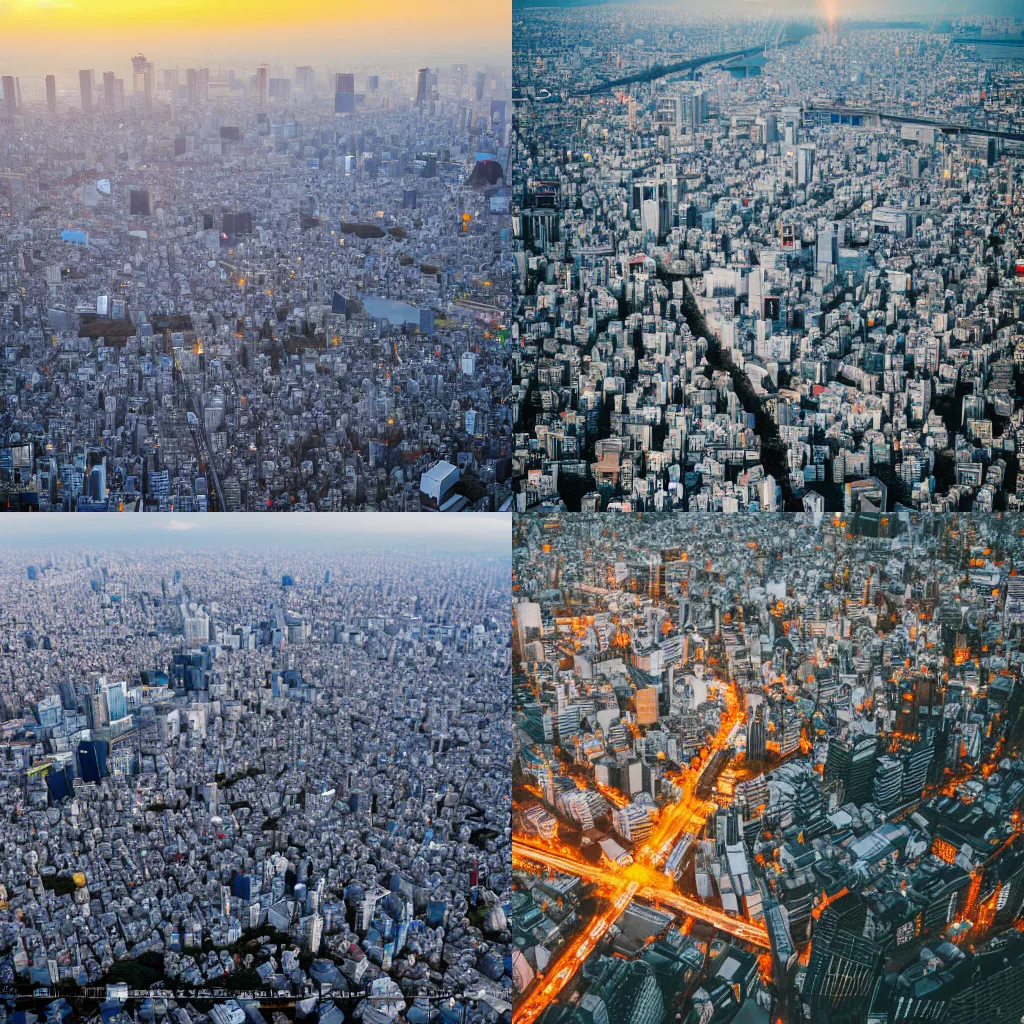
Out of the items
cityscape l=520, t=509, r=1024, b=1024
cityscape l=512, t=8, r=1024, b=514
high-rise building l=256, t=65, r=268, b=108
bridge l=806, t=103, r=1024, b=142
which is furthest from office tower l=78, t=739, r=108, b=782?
bridge l=806, t=103, r=1024, b=142

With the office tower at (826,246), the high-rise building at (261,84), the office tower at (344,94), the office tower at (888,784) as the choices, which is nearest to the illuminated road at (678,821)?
the office tower at (888,784)

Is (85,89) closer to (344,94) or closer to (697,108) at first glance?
(344,94)

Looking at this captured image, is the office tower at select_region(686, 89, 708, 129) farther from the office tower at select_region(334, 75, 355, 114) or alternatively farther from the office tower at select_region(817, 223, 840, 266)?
the office tower at select_region(334, 75, 355, 114)

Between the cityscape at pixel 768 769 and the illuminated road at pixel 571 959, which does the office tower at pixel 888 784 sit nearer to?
the cityscape at pixel 768 769

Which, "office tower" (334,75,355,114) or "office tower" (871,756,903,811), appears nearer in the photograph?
"office tower" (871,756,903,811)

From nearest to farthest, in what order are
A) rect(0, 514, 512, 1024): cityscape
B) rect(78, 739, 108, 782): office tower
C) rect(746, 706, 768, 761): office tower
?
rect(0, 514, 512, 1024): cityscape < rect(746, 706, 768, 761): office tower < rect(78, 739, 108, 782): office tower

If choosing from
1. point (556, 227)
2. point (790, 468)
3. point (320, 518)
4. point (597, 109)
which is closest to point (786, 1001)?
point (790, 468)
